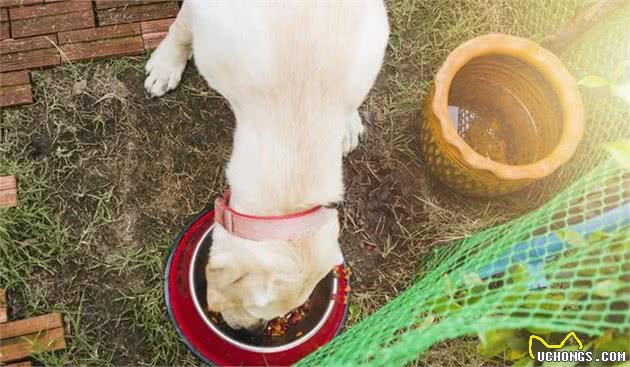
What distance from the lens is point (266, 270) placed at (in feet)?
7.22

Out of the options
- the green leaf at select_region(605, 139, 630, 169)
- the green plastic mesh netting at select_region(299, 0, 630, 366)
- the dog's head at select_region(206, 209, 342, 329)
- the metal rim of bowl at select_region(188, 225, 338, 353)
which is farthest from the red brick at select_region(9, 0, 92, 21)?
the green leaf at select_region(605, 139, 630, 169)

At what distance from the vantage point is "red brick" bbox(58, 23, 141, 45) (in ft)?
11.1

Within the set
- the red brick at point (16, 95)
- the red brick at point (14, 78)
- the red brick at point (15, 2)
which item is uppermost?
the red brick at point (15, 2)

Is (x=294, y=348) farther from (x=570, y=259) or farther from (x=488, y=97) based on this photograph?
(x=488, y=97)

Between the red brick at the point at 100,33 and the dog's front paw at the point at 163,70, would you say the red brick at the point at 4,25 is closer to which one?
the red brick at the point at 100,33

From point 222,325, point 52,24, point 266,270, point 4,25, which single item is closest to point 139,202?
point 222,325

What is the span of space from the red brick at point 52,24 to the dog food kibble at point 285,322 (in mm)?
1877

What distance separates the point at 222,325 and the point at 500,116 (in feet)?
6.28

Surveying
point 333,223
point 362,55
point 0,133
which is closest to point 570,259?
point 333,223

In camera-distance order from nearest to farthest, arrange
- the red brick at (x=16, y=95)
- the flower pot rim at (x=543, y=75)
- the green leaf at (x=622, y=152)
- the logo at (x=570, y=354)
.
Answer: the green leaf at (x=622, y=152) → the logo at (x=570, y=354) → the flower pot rim at (x=543, y=75) → the red brick at (x=16, y=95)

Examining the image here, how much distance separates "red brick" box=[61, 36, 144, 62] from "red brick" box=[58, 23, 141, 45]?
2 centimetres

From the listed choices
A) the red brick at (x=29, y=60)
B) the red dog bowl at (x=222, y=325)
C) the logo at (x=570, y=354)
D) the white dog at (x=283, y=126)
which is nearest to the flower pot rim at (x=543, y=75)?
the white dog at (x=283, y=126)

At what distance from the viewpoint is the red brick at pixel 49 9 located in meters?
3.36

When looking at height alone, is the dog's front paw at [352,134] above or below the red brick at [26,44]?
below
